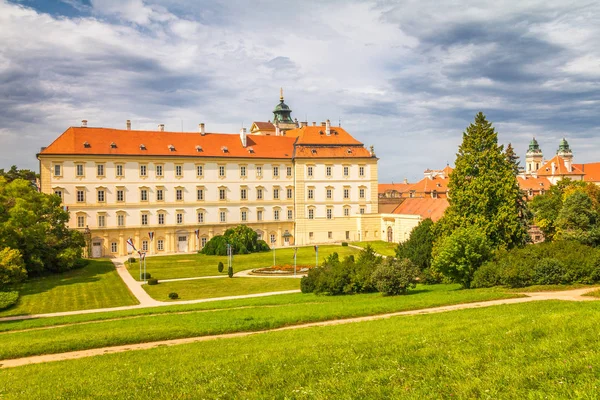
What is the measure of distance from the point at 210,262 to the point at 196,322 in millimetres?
31345

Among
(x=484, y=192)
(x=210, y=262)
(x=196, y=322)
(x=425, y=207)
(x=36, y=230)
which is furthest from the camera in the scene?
(x=425, y=207)

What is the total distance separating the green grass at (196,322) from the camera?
18188mm

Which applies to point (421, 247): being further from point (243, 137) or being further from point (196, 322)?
point (243, 137)

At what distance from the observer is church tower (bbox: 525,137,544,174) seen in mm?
144750

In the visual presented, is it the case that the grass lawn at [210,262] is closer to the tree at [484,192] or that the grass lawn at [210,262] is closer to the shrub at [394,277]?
the tree at [484,192]

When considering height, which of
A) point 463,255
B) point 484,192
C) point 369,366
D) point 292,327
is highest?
point 484,192

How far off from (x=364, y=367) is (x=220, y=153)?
5489cm

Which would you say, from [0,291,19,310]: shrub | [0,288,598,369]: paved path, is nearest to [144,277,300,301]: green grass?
[0,291,19,310]: shrub

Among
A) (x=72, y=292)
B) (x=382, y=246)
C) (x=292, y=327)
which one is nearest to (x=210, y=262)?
(x=72, y=292)

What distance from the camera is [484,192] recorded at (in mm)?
33062

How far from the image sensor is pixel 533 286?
80.1 ft

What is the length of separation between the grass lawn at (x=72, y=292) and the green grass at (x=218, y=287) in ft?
7.38

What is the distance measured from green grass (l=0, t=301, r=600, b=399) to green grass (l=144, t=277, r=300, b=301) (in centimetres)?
1800

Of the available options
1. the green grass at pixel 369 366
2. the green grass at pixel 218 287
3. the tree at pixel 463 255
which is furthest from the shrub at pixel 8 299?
the tree at pixel 463 255
